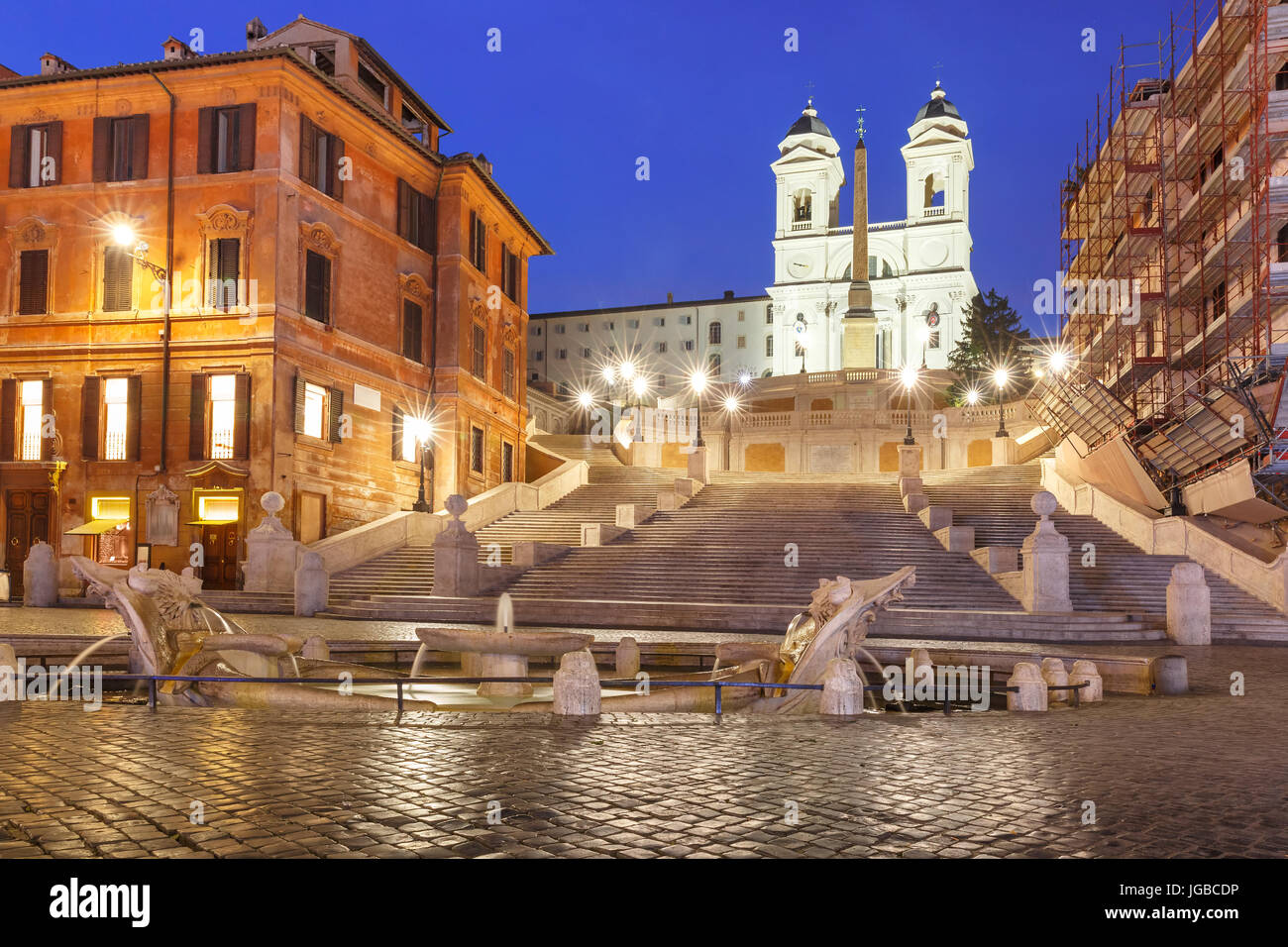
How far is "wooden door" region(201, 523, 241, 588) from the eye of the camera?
27.9m

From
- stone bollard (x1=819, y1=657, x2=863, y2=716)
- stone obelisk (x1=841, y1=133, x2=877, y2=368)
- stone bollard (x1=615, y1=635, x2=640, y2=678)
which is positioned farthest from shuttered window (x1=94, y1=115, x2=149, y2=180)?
stone obelisk (x1=841, y1=133, x2=877, y2=368)

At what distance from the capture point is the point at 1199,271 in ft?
118

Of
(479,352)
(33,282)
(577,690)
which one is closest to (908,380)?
(479,352)

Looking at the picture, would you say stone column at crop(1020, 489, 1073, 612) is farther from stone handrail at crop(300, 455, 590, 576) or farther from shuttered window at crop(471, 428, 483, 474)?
shuttered window at crop(471, 428, 483, 474)

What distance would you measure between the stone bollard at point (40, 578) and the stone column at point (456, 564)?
908 centimetres

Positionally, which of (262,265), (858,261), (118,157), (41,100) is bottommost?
(262,265)

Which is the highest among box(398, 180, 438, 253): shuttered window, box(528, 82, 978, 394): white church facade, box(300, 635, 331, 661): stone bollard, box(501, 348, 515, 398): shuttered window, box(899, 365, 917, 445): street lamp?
box(528, 82, 978, 394): white church facade

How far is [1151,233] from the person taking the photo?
3934 cm

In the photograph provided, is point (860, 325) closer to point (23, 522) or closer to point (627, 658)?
point (23, 522)

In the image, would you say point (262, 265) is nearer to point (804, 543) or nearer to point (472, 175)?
point (472, 175)

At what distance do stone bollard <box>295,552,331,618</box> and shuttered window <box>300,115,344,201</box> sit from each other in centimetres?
1315

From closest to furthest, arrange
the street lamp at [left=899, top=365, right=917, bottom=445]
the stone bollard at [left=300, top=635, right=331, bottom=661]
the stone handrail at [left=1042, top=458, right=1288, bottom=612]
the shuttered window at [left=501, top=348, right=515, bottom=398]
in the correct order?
the stone bollard at [left=300, top=635, right=331, bottom=661] → the stone handrail at [left=1042, top=458, right=1288, bottom=612] → the shuttered window at [left=501, top=348, right=515, bottom=398] → the street lamp at [left=899, top=365, right=917, bottom=445]
